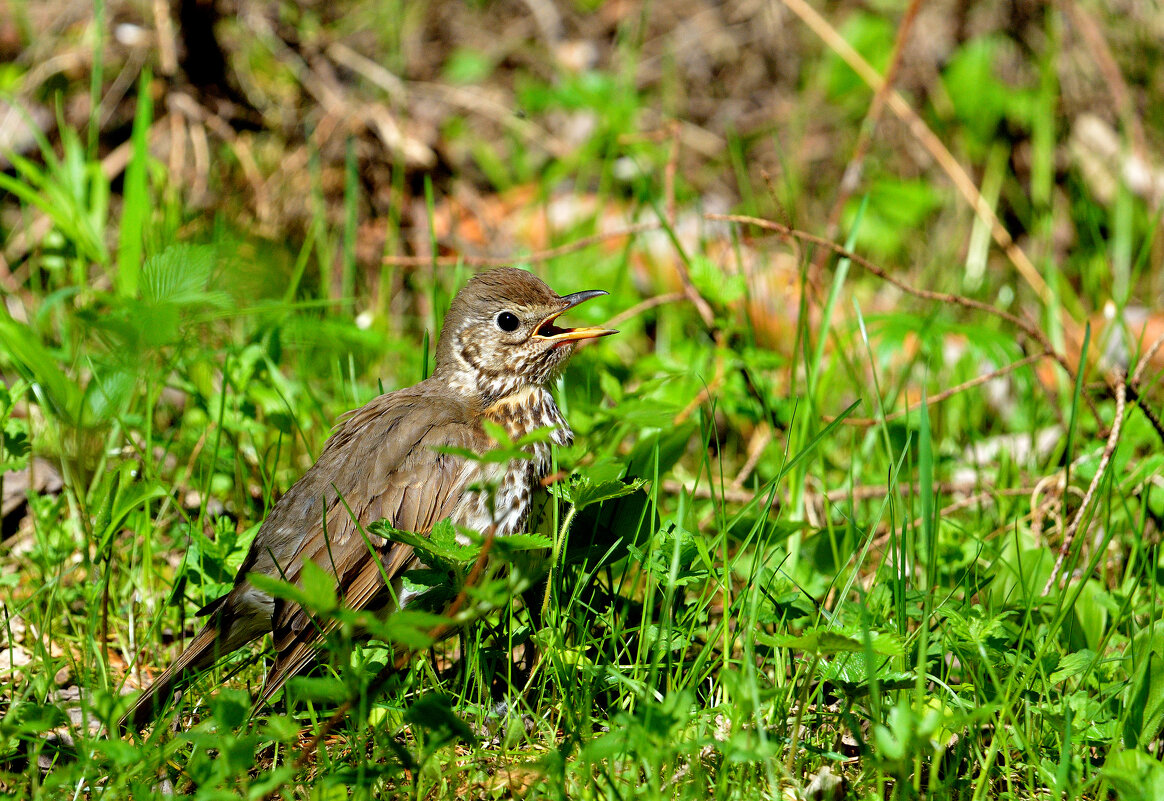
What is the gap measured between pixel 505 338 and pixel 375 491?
717 mm

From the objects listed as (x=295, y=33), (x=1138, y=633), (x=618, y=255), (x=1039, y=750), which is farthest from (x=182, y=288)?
(x=295, y=33)

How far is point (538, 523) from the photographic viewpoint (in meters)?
3.06

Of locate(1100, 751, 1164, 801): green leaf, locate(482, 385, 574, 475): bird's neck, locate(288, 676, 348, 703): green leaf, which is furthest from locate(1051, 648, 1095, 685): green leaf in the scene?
locate(288, 676, 348, 703): green leaf

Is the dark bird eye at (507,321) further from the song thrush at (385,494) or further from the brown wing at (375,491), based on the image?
the brown wing at (375,491)

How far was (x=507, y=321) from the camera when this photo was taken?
3.53 m

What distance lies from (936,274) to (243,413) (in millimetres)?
3651

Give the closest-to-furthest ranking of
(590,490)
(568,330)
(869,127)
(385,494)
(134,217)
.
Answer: (590,490) < (385,494) < (568,330) < (134,217) < (869,127)

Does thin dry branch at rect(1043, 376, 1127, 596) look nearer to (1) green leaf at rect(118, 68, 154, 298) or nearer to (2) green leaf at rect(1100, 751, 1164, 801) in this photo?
(2) green leaf at rect(1100, 751, 1164, 801)

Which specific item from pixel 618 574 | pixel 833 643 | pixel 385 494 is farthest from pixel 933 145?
pixel 833 643

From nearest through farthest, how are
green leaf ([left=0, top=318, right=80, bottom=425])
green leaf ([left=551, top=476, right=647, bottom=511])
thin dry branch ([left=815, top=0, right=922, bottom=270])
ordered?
green leaf ([left=551, top=476, right=647, bottom=511]) < green leaf ([left=0, top=318, right=80, bottom=425]) < thin dry branch ([left=815, top=0, right=922, bottom=270])

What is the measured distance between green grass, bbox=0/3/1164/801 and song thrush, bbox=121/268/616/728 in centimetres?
11

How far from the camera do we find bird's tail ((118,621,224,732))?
256 centimetres

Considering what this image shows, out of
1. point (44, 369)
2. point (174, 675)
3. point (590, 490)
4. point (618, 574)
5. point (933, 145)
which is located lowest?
point (618, 574)

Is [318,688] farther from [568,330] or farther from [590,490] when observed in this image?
[568,330]
